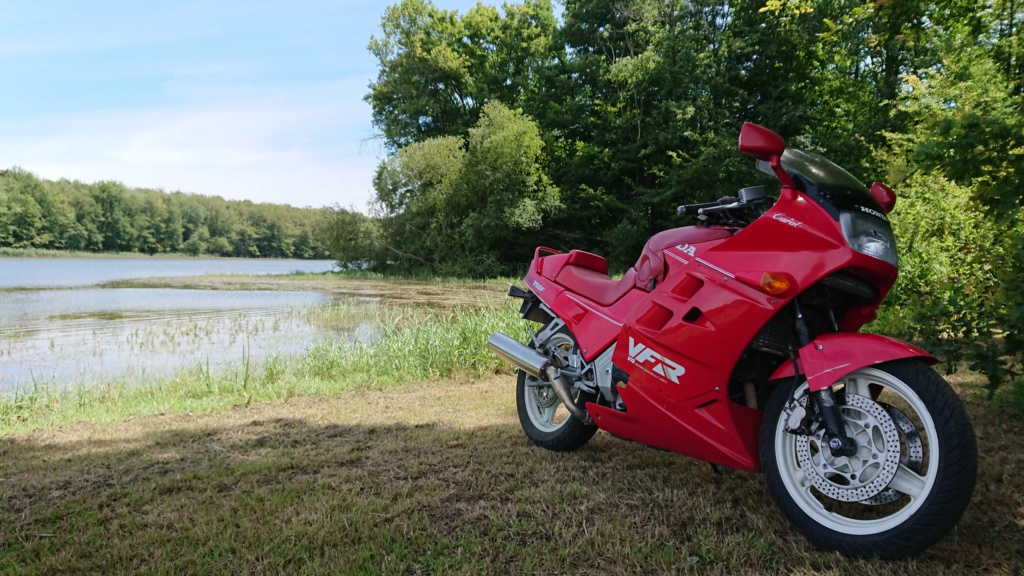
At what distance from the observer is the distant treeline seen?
50.6 m

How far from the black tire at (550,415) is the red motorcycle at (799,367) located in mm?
478

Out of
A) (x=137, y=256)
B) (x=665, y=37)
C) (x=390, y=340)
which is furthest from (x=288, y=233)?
(x=390, y=340)

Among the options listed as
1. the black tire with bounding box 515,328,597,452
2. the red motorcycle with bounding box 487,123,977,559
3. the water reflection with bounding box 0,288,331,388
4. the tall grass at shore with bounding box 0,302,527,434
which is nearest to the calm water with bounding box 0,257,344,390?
the water reflection with bounding box 0,288,331,388

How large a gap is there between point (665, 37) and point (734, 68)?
3421mm

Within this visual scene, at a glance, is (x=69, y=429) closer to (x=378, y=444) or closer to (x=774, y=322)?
(x=378, y=444)

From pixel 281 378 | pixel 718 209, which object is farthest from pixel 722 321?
pixel 281 378

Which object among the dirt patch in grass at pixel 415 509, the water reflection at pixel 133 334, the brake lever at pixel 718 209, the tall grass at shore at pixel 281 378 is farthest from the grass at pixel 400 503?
the water reflection at pixel 133 334

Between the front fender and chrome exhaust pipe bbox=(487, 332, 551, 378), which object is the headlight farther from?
chrome exhaust pipe bbox=(487, 332, 551, 378)

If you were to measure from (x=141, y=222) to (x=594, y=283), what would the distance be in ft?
230

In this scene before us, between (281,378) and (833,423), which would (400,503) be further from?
(281,378)

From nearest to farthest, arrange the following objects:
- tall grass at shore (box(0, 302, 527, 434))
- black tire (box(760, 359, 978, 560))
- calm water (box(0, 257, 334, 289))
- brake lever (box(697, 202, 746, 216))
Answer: black tire (box(760, 359, 978, 560))
brake lever (box(697, 202, 746, 216))
tall grass at shore (box(0, 302, 527, 434))
calm water (box(0, 257, 334, 289))

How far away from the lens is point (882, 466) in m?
2.07

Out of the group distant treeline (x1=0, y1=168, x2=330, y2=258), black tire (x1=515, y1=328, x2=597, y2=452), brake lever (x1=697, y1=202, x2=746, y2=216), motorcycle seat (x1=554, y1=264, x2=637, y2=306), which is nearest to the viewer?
brake lever (x1=697, y1=202, x2=746, y2=216)

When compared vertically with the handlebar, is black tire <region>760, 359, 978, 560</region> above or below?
below
